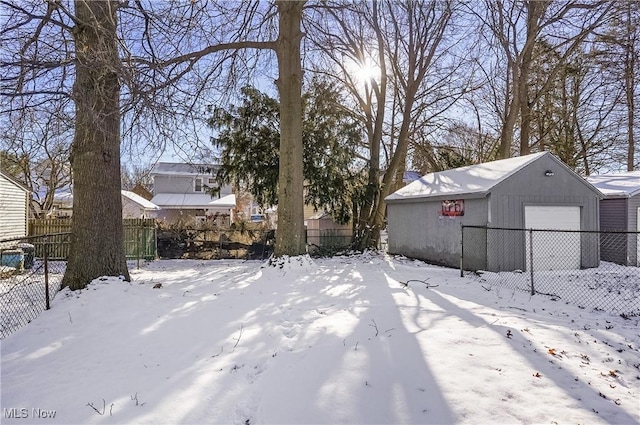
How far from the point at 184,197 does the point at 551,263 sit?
23.5 metres

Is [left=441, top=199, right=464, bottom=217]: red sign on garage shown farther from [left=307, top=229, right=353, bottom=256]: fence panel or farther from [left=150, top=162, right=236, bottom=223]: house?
[left=150, top=162, right=236, bottom=223]: house

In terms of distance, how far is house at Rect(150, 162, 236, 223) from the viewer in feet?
85.5

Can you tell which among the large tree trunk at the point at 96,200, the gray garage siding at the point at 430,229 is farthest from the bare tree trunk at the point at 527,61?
the large tree trunk at the point at 96,200

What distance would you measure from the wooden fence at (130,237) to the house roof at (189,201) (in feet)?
34.8

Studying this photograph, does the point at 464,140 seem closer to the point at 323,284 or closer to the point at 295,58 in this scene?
the point at 295,58

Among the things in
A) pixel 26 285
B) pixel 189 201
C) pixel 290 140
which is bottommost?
pixel 26 285

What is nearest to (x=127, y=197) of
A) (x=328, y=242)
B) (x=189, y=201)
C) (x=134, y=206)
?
(x=134, y=206)

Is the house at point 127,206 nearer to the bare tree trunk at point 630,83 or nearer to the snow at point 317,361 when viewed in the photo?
the snow at point 317,361

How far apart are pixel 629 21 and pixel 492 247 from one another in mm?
13335

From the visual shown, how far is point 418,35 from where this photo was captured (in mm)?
16188

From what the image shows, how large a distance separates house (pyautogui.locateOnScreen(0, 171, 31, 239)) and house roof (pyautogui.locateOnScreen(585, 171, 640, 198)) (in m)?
19.8

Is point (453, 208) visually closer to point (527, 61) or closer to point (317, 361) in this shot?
point (317, 361)

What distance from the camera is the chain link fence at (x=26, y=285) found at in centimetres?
548

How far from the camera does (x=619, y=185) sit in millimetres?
12625
